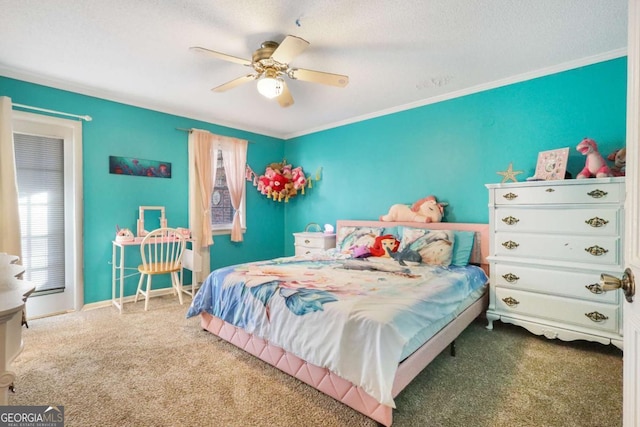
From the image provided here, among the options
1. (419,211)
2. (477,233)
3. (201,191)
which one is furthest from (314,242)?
(477,233)

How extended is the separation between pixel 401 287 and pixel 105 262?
3.34m

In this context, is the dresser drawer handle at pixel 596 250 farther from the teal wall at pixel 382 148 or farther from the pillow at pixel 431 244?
the pillow at pixel 431 244

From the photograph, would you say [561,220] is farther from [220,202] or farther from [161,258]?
[220,202]

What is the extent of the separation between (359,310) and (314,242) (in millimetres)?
2658

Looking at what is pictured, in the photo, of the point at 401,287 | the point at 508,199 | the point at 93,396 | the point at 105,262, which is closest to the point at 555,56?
the point at 508,199

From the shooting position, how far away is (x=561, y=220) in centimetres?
236

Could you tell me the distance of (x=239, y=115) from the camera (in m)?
4.12

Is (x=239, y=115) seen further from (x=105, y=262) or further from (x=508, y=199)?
(x=508, y=199)

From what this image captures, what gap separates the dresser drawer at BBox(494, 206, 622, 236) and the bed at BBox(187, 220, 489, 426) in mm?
391

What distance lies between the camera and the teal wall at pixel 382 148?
8.68 feet

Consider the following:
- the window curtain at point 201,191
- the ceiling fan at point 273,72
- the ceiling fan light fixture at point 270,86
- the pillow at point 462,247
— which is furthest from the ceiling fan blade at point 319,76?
the window curtain at point 201,191

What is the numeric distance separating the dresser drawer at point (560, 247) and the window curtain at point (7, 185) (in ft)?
14.5

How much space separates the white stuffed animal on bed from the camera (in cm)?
336

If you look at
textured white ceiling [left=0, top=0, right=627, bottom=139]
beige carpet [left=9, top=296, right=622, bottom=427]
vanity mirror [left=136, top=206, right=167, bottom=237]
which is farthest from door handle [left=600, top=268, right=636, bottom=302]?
vanity mirror [left=136, top=206, right=167, bottom=237]
